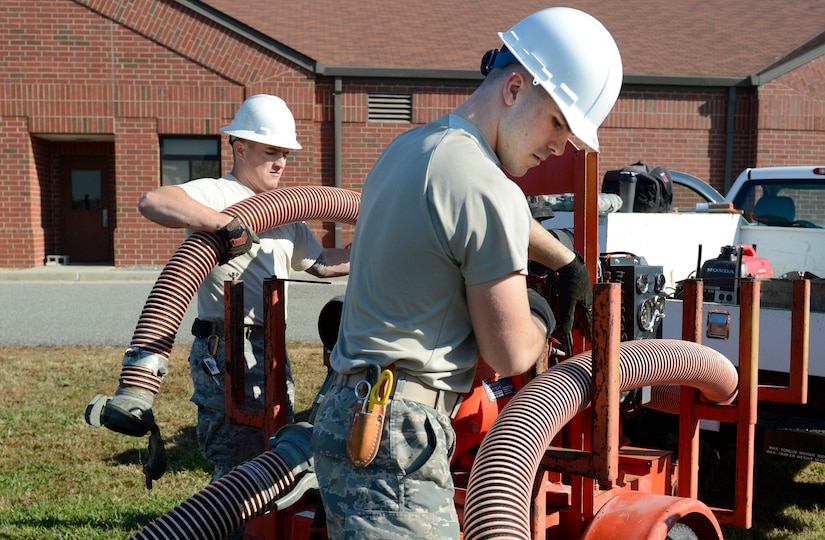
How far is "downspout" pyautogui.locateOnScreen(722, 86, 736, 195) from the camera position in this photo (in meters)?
19.0

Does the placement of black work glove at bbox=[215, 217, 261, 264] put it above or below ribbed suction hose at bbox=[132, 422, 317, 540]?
above

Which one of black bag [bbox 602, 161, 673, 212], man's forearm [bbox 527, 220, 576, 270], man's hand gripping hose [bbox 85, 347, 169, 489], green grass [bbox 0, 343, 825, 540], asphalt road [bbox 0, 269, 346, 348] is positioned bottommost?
green grass [bbox 0, 343, 825, 540]

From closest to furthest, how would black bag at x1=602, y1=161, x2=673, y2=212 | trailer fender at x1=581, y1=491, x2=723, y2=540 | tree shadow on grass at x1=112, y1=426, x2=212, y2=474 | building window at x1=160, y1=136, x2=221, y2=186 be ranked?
1. trailer fender at x1=581, y1=491, x2=723, y2=540
2. tree shadow on grass at x1=112, y1=426, x2=212, y2=474
3. black bag at x1=602, y1=161, x2=673, y2=212
4. building window at x1=160, y1=136, x2=221, y2=186

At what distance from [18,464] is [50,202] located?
1552 centimetres

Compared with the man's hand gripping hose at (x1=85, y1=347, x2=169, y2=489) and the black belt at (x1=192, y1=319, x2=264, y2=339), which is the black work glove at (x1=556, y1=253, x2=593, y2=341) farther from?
the black belt at (x1=192, y1=319, x2=264, y2=339)

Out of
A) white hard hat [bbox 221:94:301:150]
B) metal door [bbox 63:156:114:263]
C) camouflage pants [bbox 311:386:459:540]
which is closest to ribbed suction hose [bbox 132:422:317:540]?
camouflage pants [bbox 311:386:459:540]

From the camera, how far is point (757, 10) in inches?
918

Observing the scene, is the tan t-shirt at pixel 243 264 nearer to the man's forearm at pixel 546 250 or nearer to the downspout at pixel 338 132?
the man's forearm at pixel 546 250

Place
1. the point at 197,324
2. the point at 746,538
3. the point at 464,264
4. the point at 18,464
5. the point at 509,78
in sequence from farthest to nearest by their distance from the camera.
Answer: the point at 18,464
the point at 746,538
the point at 197,324
the point at 509,78
the point at 464,264

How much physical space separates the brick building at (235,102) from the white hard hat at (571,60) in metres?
16.2

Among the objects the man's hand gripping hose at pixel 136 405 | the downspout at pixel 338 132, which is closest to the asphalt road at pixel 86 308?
the downspout at pixel 338 132

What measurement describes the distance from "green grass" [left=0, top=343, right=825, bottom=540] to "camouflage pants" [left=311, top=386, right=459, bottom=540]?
2947mm

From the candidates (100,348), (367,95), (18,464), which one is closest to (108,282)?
(367,95)

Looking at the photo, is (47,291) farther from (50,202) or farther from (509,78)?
(509,78)
